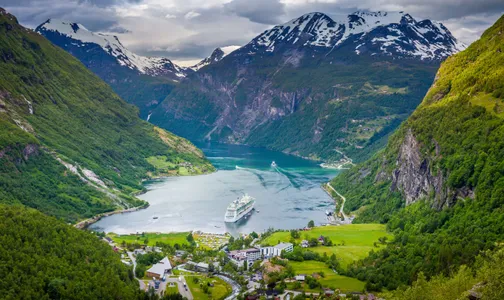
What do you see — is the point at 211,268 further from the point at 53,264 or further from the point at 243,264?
the point at 53,264

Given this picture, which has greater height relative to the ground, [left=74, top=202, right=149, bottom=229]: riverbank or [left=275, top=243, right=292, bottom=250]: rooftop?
[left=275, top=243, right=292, bottom=250]: rooftop

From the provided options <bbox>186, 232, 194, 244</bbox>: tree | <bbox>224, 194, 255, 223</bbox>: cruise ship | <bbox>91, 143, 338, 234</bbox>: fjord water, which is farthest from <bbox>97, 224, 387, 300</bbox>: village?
<bbox>224, 194, 255, 223</bbox>: cruise ship

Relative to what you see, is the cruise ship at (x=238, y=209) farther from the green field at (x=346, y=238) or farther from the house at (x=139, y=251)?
the house at (x=139, y=251)

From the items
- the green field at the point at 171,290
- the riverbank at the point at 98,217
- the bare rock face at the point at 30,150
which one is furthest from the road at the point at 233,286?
the bare rock face at the point at 30,150

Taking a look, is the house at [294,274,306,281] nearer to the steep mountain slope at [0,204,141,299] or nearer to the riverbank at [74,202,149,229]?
the steep mountain slope at [0,204,141,299]

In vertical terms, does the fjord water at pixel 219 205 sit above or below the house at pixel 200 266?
below

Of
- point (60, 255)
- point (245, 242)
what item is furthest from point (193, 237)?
point (60, 255)

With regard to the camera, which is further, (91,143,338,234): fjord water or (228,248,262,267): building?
(91,143,338,234): fjord water

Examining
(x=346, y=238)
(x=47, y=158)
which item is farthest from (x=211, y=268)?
(x=47, y=158)
